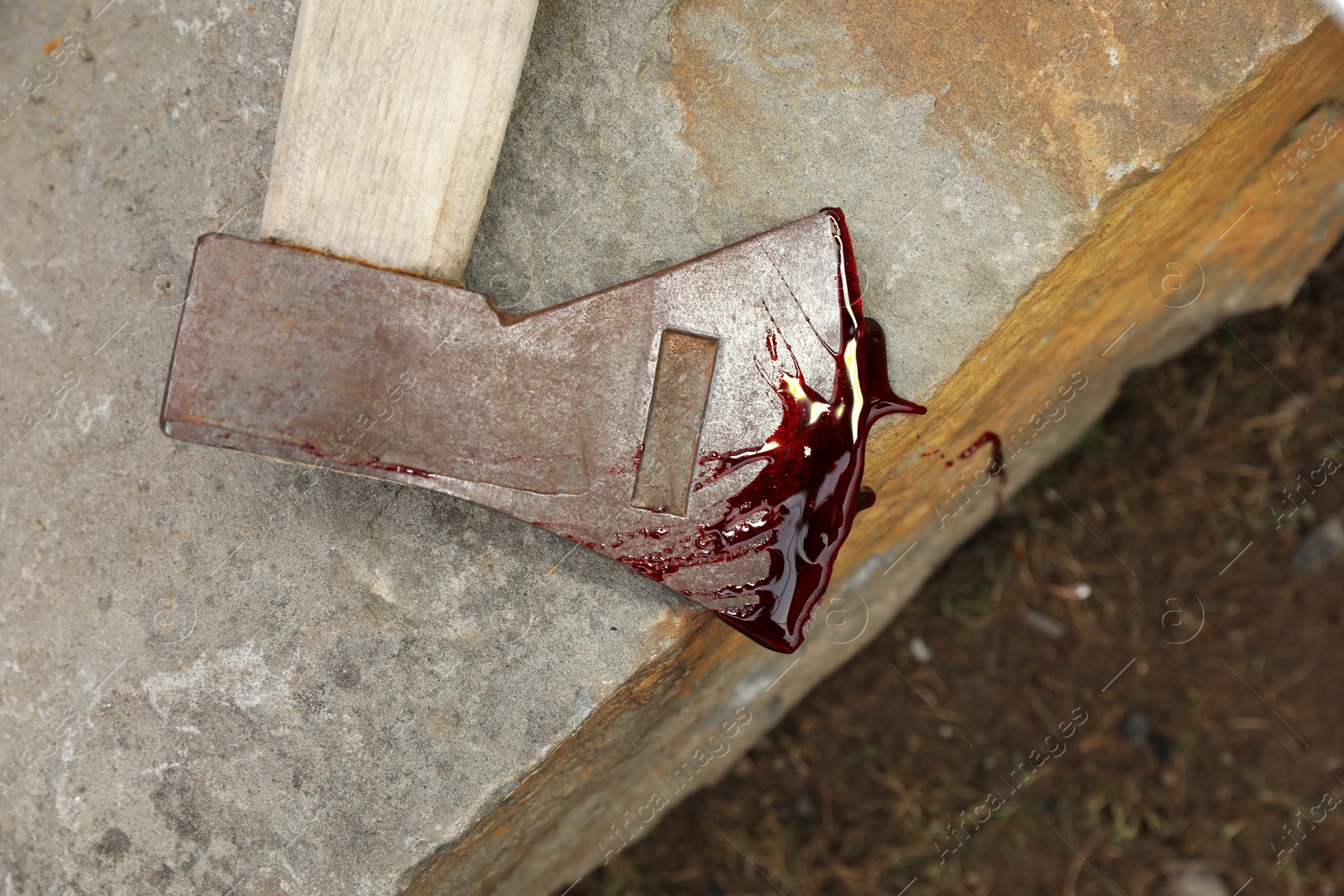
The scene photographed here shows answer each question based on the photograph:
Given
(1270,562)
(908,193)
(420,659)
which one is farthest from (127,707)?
(1270,562)

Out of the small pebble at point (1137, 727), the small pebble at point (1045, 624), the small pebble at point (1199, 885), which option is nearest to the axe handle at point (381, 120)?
the small pebble at point (1045, 624)

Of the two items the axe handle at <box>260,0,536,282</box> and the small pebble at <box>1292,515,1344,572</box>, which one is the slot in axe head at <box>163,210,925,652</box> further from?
the small pebble at <box>1292,515,1344,572</box>

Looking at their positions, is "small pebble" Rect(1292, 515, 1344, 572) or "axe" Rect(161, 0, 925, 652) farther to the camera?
"small pebble" Rect(1292, 515, 1344, 572)

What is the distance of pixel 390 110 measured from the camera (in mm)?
1748

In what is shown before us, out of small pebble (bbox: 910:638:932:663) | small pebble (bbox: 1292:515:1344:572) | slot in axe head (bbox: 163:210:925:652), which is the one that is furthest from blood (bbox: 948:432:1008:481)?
small pebble (bbox: 1292:515:1344:572)

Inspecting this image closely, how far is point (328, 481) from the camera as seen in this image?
211 cm

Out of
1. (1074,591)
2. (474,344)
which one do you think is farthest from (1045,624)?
(474,344)

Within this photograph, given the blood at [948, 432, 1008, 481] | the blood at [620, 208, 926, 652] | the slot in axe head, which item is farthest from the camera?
the blood at [948, 432, 1008, 481]

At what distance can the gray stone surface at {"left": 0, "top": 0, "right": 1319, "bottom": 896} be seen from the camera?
6.57 ft

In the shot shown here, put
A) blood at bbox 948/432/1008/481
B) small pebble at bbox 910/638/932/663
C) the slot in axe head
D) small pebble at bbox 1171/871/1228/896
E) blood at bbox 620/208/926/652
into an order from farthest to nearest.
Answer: small pebble at bbox 910/638/932/663, small pebble at bbox 1171/871/1228/896, blood at bbox 948/432/1008/481, blood at bbox 620/208/926/652, the slot in axe head

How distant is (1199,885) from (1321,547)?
3.58 ft

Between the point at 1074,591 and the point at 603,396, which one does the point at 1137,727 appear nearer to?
the point at 1074,591

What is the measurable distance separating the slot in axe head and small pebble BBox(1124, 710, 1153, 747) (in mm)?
1565

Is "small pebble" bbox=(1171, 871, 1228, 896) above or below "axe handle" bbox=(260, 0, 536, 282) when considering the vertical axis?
below
